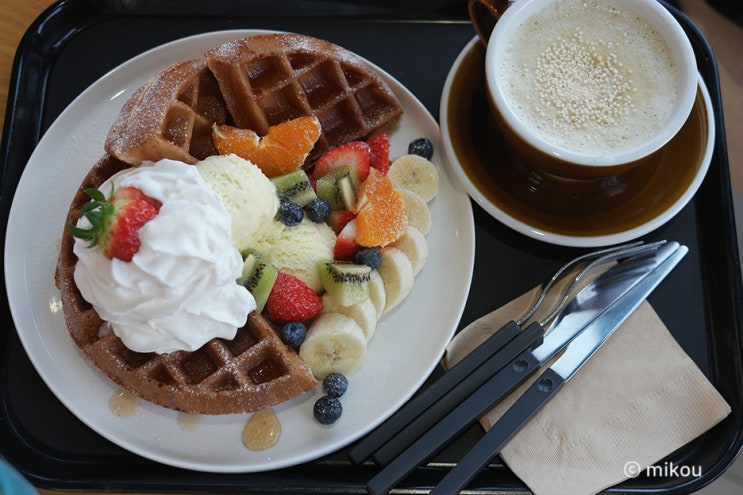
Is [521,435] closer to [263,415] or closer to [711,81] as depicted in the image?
[263,415]

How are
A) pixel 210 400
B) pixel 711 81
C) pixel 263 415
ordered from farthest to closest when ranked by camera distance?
pixel 711 81
pixel 263 415
pixel 210 400

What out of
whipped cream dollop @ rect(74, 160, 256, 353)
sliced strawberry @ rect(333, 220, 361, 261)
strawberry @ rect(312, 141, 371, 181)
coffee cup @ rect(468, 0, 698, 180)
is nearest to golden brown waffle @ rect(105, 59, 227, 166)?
whipped cream dollop @ rect(74, 160, 256, 353)

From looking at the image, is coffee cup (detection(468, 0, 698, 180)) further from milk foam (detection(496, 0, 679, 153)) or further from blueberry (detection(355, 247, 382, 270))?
blueberry (detection(355, 247, 382, 270))

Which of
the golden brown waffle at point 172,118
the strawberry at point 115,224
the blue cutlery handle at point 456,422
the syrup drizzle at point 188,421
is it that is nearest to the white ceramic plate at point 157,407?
the syrup drizzle at point 188,421

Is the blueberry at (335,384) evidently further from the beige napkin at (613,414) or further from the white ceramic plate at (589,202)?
the white ceramic plate at (589,202)

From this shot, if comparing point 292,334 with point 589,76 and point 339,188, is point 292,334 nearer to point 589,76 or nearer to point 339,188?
point 339,188

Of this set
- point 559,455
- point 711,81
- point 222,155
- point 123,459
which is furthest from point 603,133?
point 123,459

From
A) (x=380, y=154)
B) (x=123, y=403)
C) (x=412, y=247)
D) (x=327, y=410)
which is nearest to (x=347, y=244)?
(x=412, y=247)
